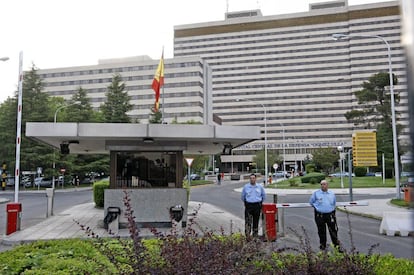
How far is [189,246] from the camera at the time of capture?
485cm

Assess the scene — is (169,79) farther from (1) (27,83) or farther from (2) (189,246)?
(2) (189,246)

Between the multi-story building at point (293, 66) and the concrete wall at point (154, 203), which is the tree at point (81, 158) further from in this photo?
the multi-story building at point (293, 66)

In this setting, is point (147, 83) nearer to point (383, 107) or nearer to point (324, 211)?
point (383, 107)

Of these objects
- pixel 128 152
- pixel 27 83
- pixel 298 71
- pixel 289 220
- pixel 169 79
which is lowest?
pixel 289 220

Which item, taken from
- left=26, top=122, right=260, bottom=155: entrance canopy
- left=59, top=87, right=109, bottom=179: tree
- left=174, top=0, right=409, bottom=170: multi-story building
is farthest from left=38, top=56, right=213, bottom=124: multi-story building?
left=26, top=122, right=260, bottom=155: entrance canopy

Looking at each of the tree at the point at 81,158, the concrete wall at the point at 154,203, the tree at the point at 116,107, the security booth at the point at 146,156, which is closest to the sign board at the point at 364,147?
the security booth at the point at 146,156

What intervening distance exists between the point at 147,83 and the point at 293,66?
50192 millimetres

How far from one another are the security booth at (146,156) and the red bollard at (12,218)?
2341 millimetres

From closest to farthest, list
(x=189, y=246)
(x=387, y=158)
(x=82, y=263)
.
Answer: (x=189, y=246) → (x=82, y=263) → (x=387, y=158)

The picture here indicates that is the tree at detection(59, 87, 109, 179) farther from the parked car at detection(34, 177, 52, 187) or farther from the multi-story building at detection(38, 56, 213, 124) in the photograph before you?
the multi-story building at detection(38, 56, 213, 124)

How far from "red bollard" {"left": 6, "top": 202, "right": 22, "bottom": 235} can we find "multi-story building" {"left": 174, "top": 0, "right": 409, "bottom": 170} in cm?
10426

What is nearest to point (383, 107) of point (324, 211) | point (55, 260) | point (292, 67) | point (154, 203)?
point (154, 203)

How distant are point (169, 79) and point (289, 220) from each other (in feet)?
280

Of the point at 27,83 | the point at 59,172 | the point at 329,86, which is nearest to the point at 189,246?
the point at 59,172
